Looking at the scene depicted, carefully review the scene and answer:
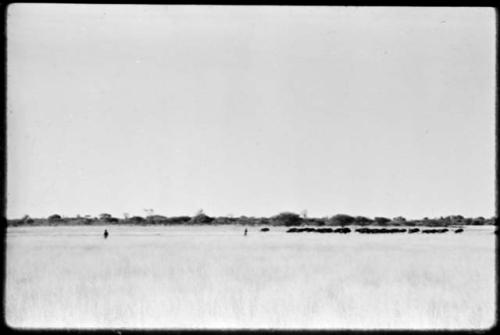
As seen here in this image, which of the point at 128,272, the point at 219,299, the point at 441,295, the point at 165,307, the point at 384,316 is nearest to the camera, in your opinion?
the point at 384,316

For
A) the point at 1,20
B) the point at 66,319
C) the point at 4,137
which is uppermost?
the point at 1,20

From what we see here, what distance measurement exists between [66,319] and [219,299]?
92.5 inches

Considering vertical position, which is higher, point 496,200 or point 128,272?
point 496,200

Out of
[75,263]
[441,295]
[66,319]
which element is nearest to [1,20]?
[66,319]

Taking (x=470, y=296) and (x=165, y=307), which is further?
(x=470, y=296)

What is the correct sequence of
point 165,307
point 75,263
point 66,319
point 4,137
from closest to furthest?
point 4,137, point 66,319, point 165,307, point 75,263

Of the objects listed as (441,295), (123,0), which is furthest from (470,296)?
(123,0)

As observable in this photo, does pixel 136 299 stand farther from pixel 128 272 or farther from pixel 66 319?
pixel 128 272

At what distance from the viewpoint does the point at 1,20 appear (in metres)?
5.05

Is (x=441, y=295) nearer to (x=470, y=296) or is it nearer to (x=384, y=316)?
(x=470, y=296)

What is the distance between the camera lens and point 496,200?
5.30 metres

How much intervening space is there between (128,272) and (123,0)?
32.7ft

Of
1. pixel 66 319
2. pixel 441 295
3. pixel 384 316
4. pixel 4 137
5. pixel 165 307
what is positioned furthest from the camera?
pixel 441 295

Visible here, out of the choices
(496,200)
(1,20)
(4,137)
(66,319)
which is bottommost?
(66,319)
